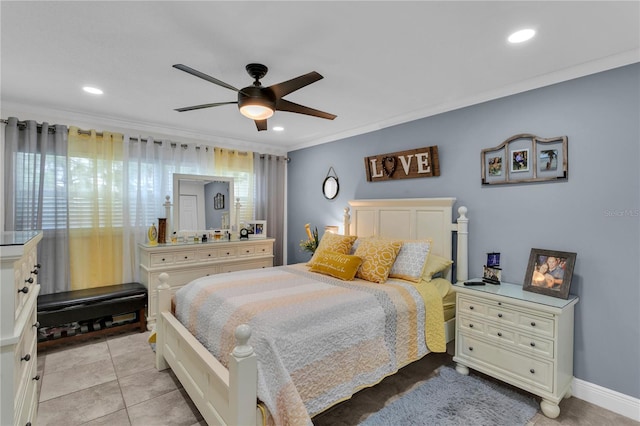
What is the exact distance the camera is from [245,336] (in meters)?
1.49

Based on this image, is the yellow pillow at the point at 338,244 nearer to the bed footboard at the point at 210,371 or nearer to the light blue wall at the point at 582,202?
the light blue wall at the point at 582,202

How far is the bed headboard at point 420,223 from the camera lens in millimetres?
2977

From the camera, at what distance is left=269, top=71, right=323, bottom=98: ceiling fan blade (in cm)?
190

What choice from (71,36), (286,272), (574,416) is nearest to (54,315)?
(286,272)

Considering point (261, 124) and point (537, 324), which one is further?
point (261, 124)

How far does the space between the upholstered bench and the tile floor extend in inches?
12.4

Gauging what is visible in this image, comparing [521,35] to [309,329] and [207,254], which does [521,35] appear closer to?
[309,329]

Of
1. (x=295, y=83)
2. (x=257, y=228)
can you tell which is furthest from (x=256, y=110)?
(x=257, y=228)

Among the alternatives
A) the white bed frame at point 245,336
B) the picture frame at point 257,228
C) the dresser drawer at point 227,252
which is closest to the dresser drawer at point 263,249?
the picture frame at point 257,228

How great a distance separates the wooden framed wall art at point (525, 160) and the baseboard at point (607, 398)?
156 cm

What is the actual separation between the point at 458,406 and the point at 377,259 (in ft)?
4.04

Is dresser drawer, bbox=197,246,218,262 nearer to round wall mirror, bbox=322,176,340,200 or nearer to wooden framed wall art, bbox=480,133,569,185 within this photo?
round wall mirror, bbox=322,176,340,200

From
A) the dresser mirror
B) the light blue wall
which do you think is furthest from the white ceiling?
the dresser mirror

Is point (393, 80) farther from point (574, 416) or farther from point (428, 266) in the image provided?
point (574, 416)
